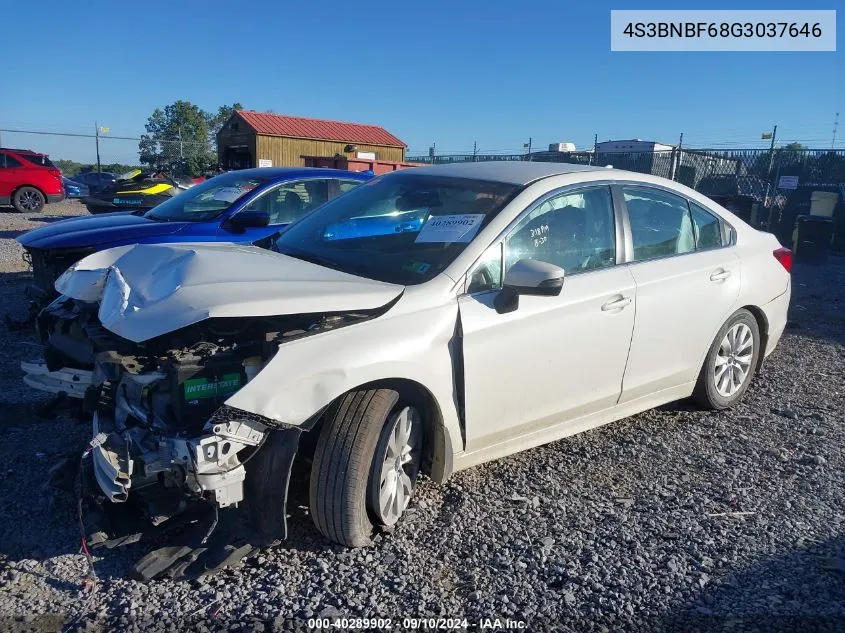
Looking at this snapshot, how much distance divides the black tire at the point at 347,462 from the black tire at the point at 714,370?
2.61m

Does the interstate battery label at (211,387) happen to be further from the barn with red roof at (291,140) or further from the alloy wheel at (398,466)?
the barn with red roof at (291,140)

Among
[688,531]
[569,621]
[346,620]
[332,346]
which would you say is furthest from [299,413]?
[688,531]

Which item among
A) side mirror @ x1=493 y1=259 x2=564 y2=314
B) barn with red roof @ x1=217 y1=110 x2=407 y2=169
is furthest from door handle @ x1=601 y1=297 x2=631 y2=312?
barn with red roof @ x1=217 y1=110 x2=407 y2=169

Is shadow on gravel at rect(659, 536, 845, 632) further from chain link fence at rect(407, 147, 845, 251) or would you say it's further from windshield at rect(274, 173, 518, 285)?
chain link fence at rect(407, 147, 845, 251)

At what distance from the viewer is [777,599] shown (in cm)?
281

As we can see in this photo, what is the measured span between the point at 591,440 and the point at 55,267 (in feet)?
15.1

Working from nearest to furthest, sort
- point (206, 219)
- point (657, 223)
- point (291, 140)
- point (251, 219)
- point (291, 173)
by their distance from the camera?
point (657, 223) → point (251, 219) → point (206, 219) → point (291, 173) → point (291, 140)

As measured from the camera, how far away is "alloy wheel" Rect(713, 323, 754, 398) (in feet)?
15.3

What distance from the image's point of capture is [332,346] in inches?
110

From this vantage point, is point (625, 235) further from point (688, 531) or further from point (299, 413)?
point (299, 413)

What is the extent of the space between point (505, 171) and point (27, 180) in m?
17.9

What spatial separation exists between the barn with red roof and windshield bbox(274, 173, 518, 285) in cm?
1881

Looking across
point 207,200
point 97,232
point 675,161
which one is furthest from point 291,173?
point 675,161

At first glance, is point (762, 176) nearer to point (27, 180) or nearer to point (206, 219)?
point (206, 219)
